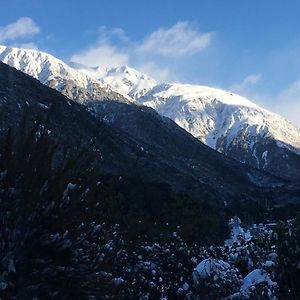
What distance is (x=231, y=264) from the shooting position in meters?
11.9

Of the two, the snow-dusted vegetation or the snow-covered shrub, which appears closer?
the snow-dusted vegetation

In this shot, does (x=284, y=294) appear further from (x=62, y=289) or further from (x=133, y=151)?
(x=133, y=151)

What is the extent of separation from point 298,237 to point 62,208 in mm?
4768

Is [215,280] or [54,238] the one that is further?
[215,280]

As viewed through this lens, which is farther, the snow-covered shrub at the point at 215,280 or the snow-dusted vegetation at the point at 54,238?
the snow-covered shrub at the point at 215,280

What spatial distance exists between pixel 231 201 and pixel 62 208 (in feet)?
518

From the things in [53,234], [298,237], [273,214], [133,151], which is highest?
[133,151]

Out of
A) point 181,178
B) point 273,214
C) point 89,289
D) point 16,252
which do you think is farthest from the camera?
point 181,178

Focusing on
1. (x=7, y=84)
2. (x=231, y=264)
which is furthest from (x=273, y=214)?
(x=231, y=264)

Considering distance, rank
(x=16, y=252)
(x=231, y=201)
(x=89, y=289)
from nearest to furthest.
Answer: (x=16, y=252) → (x=89, y=289) → (x=231, y=201)

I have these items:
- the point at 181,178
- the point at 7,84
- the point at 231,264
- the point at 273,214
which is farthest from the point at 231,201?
the point at 231,264

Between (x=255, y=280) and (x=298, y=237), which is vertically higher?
(x=298, y=237)

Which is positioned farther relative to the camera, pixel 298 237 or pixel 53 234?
pixel 298 237

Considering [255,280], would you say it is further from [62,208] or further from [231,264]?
[62,208]
